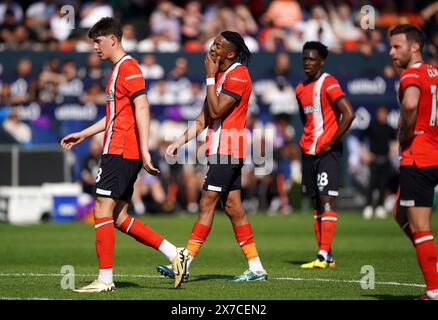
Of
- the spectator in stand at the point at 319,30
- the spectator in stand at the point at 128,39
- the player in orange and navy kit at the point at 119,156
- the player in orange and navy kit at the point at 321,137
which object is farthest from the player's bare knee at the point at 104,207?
the spectator in stand at the point at 319,30

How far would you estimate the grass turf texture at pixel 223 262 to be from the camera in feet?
32.2

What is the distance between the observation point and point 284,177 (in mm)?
25875

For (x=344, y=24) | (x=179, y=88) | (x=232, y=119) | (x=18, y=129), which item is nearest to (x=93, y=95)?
(x=18, y=129)

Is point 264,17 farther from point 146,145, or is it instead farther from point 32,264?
point 146,145

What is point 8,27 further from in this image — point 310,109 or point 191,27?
point 310,109

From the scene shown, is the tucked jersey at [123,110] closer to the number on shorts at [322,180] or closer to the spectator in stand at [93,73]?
the number on shorts at [322,180]

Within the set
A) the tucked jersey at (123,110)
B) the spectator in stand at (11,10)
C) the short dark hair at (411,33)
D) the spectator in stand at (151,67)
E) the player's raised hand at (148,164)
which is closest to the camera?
the short dark hair at (411,33)

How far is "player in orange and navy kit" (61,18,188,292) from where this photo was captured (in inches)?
387

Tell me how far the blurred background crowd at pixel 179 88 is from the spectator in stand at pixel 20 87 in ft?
0.08

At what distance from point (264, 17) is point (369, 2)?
130 inches

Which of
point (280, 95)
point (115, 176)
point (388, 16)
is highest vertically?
point (388, 16)

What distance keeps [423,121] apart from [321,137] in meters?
4.35

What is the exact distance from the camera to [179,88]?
81.6 ft

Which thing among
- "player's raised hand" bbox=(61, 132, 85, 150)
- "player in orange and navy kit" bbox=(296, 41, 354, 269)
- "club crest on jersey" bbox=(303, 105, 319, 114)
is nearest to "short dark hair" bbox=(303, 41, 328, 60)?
"player in orange and navy kit" bbox=(296, 41, 354, 269)
